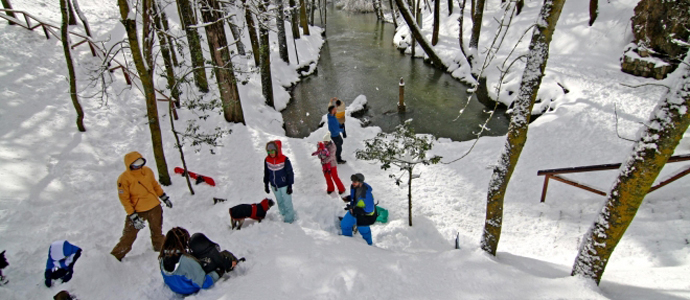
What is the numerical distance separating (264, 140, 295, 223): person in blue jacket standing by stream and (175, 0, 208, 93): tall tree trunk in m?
3.54

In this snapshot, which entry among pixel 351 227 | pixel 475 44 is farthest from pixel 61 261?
pixel 475 44

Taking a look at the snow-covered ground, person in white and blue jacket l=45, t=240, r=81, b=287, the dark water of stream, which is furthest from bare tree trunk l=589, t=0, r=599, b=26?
person in white and blue jacket l=45, t=240, r=81, b=287

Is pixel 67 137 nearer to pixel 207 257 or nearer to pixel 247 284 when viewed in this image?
pixel 207 257

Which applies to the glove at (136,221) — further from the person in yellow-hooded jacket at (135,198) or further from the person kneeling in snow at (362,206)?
the person kneeling in snow at (362,206)

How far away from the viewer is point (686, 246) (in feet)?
13.8

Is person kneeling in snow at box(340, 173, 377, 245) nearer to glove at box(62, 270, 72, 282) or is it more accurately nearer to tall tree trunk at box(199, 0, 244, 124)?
glove at box(62, 270, 72, 282)

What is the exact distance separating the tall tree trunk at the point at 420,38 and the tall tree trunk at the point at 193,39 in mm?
6591

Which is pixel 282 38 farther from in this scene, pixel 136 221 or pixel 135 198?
pixel 136 221

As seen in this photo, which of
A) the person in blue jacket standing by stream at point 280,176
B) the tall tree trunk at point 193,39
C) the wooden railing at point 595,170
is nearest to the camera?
the wooden railing at point 595,170

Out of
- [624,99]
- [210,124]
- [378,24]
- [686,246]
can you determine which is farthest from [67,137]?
[378,24]

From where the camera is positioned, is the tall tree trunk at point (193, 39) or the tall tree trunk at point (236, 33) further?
the tall tree trunk at point (236, 33)

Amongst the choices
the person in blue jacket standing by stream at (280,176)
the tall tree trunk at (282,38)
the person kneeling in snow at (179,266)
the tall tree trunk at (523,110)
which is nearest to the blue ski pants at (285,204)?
the person in blue jacket standing by stream at (280,176)

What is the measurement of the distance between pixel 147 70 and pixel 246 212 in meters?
2.99

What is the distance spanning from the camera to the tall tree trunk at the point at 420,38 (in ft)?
40.0
